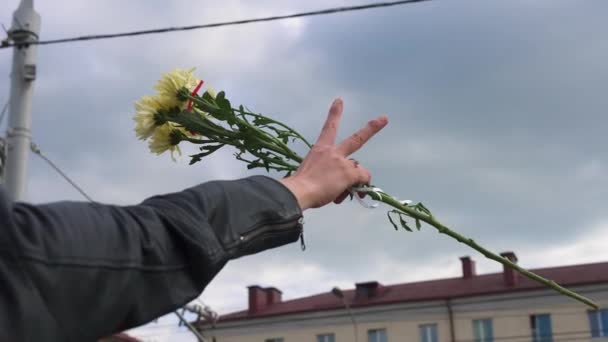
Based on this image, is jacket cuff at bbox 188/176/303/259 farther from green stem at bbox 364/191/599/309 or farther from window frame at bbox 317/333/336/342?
window frame at bbox 317/333/336/342

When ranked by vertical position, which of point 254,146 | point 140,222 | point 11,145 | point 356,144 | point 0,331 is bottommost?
point 0,331

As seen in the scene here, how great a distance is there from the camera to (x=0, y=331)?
0.73m

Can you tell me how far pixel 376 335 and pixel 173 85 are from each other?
27.6 meters

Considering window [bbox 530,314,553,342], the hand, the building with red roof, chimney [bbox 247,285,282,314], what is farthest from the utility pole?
chimney [bbox 247,285,282,314]

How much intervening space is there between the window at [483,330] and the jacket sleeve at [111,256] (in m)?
26.8

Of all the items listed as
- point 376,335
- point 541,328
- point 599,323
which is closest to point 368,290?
point 376,335

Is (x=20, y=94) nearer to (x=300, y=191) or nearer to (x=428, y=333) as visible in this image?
(x=300, y=191)

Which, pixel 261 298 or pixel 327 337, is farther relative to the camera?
pixel 261 298

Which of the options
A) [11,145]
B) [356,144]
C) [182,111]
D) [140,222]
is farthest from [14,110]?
[140,222]

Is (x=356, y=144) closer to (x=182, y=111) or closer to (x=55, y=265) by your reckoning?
(x=182, y=111)

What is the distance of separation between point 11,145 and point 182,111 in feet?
10.8

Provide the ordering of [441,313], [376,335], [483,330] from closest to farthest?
[483,330] → [441,313] → [376,335]

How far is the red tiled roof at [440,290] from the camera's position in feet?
87.6

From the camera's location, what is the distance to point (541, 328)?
25812 millimetres
